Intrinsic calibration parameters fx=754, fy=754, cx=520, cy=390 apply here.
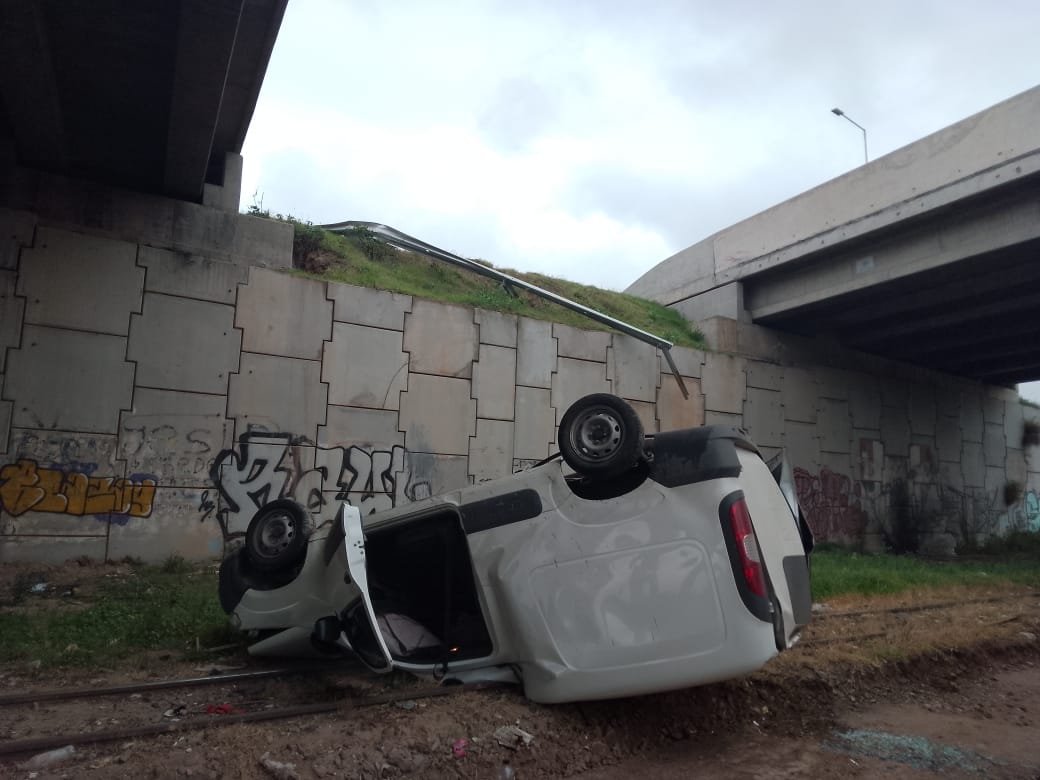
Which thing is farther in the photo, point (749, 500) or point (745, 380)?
point (745, 380)

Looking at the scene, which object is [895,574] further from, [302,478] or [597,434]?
[597,434]

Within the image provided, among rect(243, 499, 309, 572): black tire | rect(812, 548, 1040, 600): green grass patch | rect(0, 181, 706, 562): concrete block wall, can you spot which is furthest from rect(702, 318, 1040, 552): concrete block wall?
rect(243, 499, 309, 572): black tire

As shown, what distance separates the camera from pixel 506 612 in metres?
4.32

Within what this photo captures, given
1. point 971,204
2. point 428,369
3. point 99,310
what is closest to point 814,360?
point 971,204

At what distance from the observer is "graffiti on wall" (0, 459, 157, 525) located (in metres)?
10.5

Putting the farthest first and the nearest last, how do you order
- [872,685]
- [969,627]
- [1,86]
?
[1,86]
[969,627]
[872,685]

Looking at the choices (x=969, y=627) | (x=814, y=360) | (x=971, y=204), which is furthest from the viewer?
(x=814, y=360)

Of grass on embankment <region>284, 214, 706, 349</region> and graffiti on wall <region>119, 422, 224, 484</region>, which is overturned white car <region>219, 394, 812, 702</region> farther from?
grass on embankment <region>284, 214, 706, 349</region>

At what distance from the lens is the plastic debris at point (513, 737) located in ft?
13.3

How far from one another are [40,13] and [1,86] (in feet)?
6.46

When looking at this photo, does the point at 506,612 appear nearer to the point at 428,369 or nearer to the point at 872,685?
the point at 872,685

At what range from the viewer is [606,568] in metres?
4.10

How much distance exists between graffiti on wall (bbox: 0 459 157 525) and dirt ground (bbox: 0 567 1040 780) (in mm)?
5484

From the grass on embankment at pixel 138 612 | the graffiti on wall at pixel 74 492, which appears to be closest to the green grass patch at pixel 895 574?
the grass on embankment at pixel 138 612
